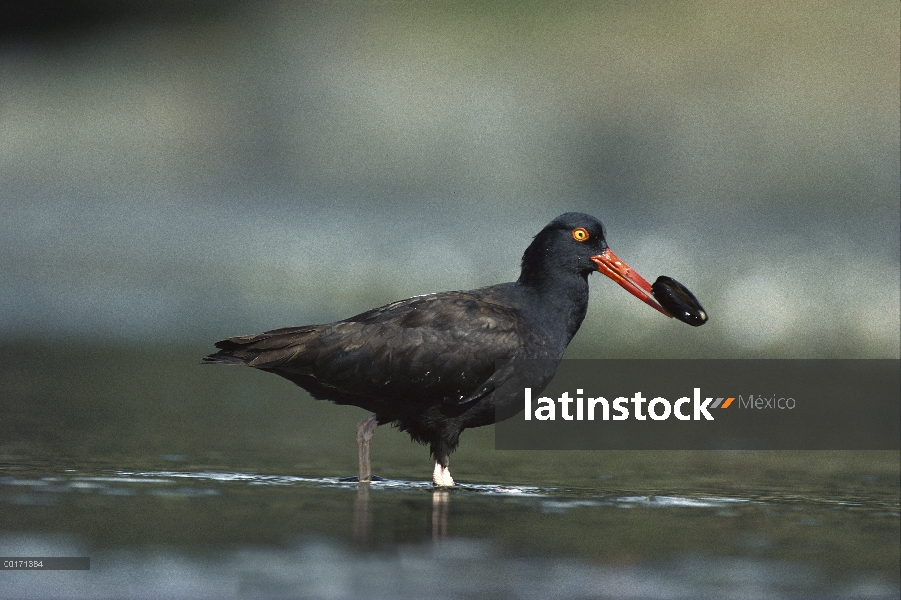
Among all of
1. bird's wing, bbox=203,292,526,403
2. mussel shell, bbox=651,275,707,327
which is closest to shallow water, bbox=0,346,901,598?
bird's wing, bbox=203,292,526,403

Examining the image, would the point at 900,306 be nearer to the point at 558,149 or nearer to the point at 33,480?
the point at 558,149

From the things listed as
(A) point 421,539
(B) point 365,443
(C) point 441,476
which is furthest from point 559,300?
(A) point 421,539

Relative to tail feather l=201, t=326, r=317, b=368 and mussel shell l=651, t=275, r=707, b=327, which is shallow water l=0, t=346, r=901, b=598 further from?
mussel shell l=651, t=275, r=707, b=327

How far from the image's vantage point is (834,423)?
1469 cm

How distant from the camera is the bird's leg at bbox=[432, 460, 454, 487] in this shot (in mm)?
9492

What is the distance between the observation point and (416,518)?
26.4 ft

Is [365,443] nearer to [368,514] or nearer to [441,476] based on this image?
[441,476]

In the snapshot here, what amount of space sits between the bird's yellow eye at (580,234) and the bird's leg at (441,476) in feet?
6.49

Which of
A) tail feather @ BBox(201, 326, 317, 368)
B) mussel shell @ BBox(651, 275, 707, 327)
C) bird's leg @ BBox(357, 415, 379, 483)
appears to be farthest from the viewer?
mussel shell @ BBox(651, 275, 707, 327)

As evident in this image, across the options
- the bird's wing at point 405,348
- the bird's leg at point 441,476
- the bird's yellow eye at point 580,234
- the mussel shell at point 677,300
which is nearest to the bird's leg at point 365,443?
the bird's wing at point 405,348

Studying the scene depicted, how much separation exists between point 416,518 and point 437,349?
78.6 inches

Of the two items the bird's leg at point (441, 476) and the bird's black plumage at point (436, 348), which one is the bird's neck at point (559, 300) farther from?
the bird's leg at point (441, 476)

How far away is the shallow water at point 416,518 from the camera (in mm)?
6512

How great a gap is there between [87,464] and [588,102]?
16.6m
